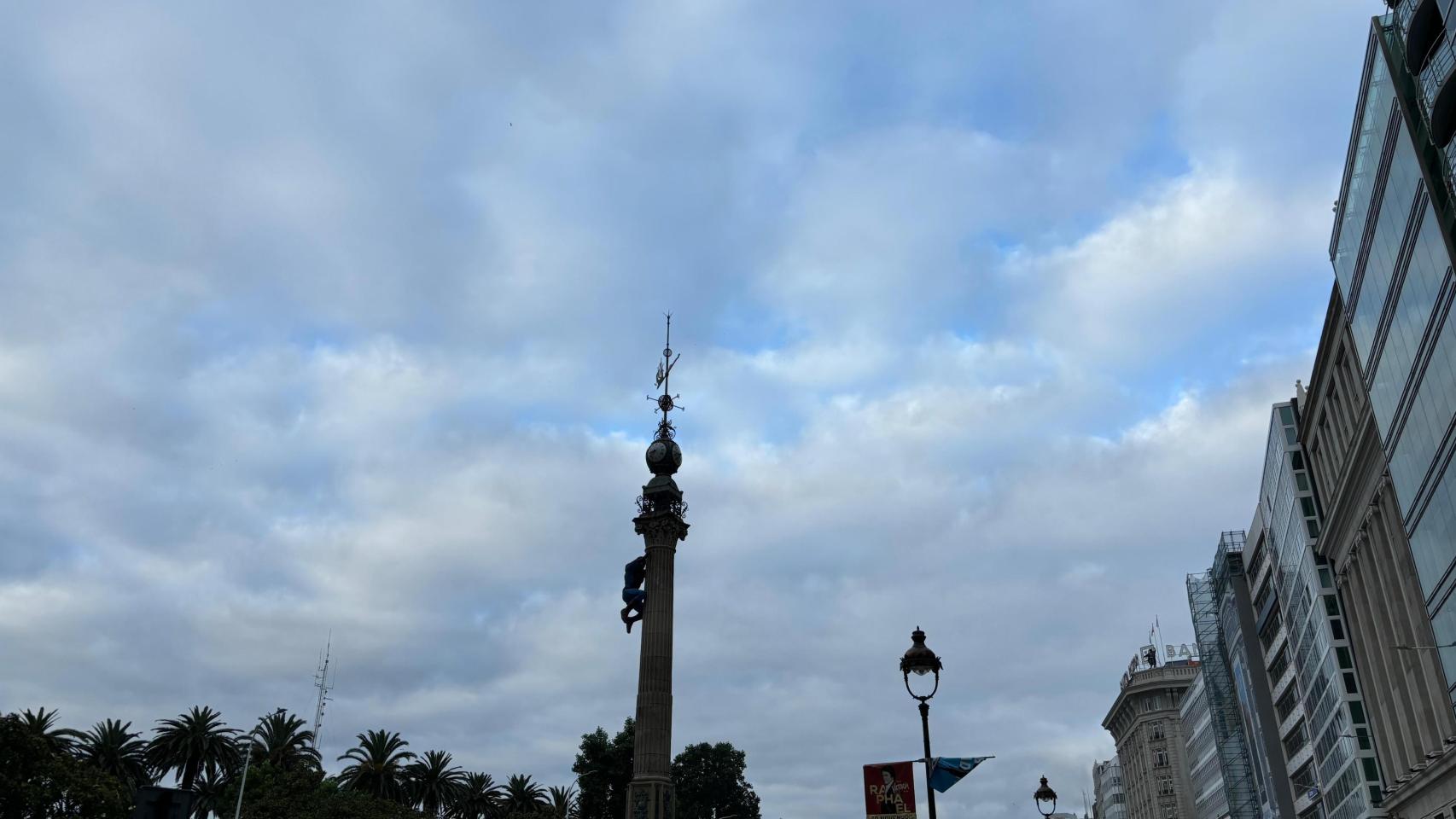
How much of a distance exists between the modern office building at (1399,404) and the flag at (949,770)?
87.4ft

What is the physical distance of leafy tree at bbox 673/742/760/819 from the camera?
109438 millimetres

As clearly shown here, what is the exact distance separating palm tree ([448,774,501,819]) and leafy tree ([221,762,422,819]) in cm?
1381

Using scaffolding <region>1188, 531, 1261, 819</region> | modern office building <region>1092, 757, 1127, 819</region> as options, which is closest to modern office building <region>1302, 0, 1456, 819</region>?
scaffolding <region>1188, 531, 1261, 819</region>

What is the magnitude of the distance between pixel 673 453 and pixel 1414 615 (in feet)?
142

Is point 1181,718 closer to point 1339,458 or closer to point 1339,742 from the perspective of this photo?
point 1339,742

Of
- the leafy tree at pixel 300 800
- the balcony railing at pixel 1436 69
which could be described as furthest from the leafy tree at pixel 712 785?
the balcony railing at pixel 1436 69

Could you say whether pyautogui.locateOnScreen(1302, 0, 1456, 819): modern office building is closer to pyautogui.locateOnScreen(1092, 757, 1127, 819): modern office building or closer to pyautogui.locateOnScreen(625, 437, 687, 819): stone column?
pyautogui.locateOnScreen(625, 437, 687, 819): stone column

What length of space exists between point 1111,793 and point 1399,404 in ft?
498

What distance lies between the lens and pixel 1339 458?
6275 centimetres

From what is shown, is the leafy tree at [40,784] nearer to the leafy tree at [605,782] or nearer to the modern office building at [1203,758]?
the leafy tree at [605,782]

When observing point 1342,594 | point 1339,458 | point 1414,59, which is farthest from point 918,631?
point 1342,594

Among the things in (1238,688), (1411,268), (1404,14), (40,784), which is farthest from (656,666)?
(1238,688)

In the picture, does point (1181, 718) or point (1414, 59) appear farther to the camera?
point (1181, 718)

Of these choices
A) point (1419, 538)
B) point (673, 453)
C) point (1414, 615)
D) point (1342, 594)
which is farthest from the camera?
point (673, 453)
